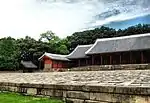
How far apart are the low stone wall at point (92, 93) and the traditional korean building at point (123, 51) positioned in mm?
23338

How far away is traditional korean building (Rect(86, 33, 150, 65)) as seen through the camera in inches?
1184

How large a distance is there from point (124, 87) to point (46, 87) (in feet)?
9.43

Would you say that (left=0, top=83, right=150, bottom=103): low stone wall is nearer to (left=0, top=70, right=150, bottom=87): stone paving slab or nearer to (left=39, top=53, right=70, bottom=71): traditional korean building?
(left=0, top=70, right=150, bottom=87): stone paving slab

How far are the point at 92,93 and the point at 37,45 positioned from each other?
49502 mm

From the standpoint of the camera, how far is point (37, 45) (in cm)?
5419

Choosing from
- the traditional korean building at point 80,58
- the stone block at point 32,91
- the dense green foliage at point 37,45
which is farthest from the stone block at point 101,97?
the dense green foliage at point 37,45

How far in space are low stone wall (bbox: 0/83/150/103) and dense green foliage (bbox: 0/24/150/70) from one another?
1508 inches

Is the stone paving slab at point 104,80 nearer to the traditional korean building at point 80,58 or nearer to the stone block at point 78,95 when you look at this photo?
the stone block at point 78,95

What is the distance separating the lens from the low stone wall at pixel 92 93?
472 cm

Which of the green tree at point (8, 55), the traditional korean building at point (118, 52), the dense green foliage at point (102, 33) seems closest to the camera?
the traditional korean building at point (118, 52)

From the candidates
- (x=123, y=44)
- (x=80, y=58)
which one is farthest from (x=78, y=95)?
(x=80, y=58)

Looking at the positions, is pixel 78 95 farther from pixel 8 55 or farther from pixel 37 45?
pixel 37 45

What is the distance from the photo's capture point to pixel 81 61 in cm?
3884

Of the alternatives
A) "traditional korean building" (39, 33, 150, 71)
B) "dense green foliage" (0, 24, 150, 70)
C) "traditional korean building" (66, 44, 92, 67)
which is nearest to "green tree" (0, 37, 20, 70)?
"dense green foliage" (0, 24, 150, 70)
